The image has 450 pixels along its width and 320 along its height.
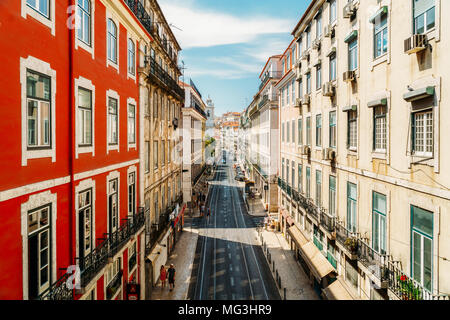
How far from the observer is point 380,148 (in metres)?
12.0

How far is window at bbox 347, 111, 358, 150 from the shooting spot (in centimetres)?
1438

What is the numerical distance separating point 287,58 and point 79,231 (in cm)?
2815

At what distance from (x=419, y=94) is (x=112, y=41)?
11.6m

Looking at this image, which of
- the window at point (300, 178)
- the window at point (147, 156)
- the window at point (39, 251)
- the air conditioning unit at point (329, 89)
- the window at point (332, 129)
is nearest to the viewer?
the window at point (39, 251)

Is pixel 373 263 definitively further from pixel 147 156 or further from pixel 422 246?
pixel 147 156

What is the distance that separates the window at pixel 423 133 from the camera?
886 cm

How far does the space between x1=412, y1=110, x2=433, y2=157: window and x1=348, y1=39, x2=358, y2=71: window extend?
18.2 feet

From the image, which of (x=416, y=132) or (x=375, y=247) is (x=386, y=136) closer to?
(x=416, y=132)

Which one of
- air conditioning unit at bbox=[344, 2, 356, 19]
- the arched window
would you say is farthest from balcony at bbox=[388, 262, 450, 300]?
the arched window

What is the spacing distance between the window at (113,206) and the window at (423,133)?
1127 centimetres

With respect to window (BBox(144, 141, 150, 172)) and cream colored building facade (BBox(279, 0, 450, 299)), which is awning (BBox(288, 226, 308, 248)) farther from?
window (BBox(144, 141, 150, 172))

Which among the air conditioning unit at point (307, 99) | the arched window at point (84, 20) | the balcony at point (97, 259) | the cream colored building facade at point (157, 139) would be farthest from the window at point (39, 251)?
the air conditioning unit at point (307, 99)

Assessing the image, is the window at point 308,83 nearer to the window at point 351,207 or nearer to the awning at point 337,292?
the window at point 351,207

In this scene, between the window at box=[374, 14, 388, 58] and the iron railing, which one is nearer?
the iron railing
